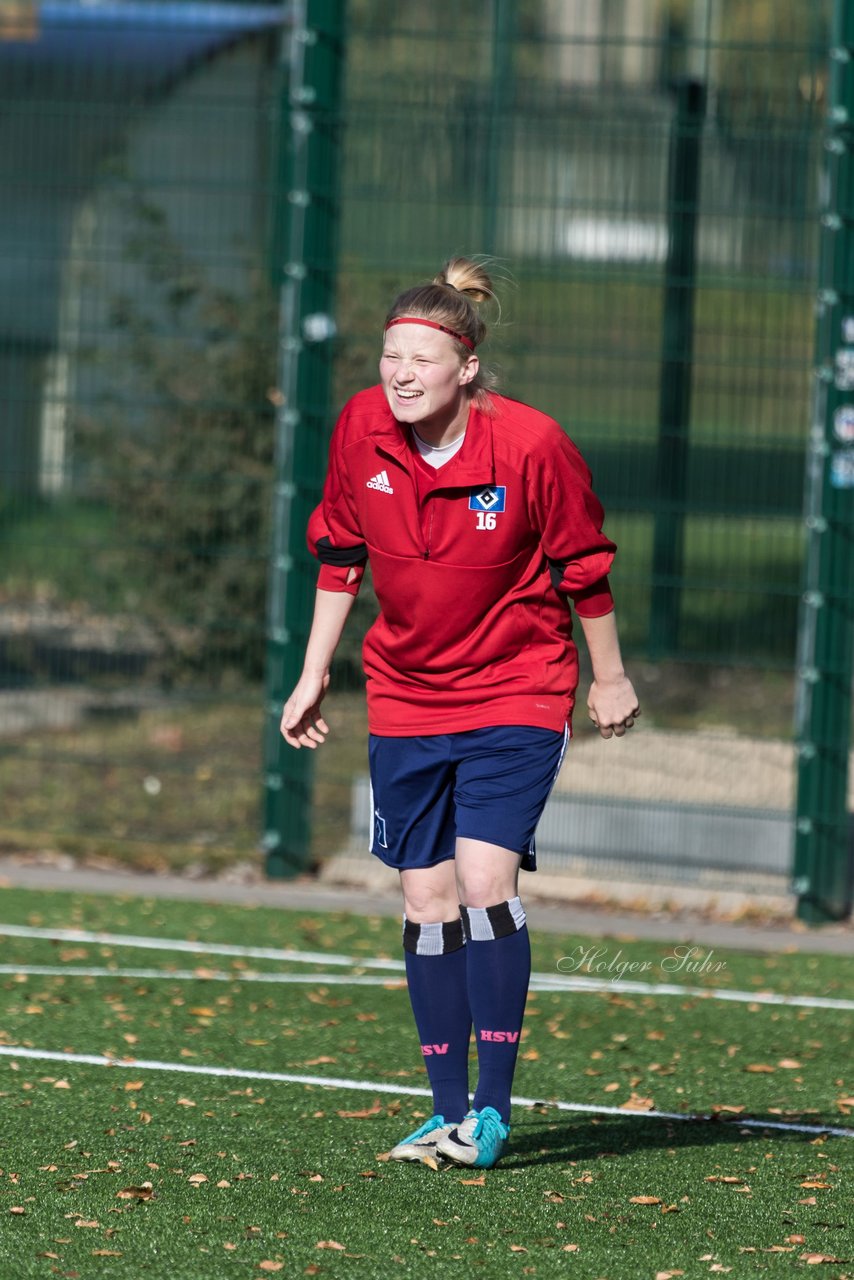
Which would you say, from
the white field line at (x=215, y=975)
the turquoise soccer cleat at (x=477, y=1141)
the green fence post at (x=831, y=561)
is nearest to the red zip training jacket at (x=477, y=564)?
the turquoise soccer cleat at (x=477, y=1141)

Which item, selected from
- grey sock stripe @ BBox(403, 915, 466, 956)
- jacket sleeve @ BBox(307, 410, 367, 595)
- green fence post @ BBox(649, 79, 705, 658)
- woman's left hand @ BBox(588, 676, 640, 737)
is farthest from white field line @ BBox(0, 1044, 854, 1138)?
green fence post @ BBox(649, 79, 705, 658)

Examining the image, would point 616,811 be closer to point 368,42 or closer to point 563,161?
point 563,161

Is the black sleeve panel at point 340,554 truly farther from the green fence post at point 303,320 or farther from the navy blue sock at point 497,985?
the green fence post at point 303,320

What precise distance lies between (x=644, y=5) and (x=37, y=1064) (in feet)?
26.1

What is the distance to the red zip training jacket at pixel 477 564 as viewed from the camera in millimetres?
4352

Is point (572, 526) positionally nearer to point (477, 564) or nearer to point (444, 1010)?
point (477, 564)

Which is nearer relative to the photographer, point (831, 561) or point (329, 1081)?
point (329, 1081)

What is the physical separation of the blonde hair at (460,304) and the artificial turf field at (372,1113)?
177cm

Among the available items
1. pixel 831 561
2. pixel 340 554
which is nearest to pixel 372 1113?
pixel 340 554

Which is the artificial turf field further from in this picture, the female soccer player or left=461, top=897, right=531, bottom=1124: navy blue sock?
the female soccer player

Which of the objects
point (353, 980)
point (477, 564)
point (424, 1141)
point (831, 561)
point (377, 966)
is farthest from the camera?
point (831, 561)

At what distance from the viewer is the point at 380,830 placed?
4.58 metres

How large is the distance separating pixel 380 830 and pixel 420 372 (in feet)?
3.46

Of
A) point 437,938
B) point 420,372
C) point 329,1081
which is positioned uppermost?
point 420,372
